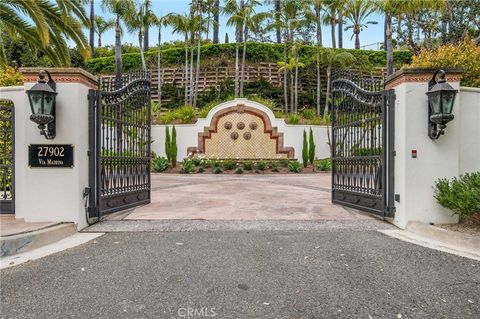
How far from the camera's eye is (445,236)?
3.78 metres

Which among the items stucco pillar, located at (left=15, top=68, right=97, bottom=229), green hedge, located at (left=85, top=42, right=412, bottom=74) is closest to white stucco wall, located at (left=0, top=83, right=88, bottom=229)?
stucco pillar, located at (left=15, top=68, right=97, bottom=229)

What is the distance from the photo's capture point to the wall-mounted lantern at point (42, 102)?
12.8 feet

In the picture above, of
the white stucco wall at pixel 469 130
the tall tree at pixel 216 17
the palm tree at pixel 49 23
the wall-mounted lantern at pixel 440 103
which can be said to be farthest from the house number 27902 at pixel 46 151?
the tall tree at pixel 216 17

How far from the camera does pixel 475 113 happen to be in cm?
439

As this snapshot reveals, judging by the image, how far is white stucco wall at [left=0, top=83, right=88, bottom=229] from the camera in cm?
416

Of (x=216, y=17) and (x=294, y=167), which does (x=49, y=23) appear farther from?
(x=216, y=17)

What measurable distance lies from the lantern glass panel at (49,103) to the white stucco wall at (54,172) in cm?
13

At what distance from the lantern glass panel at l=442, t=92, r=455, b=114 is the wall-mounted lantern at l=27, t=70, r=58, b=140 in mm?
5111

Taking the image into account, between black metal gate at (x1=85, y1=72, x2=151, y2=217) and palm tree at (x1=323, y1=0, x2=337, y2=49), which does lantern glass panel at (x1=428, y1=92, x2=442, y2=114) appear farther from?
palm tree at (x1=323, y1=0, x2=337, y2=49)

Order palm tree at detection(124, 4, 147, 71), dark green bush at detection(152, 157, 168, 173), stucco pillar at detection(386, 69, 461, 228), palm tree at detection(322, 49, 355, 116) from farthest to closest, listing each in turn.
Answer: palm tree at detection(322, 49, 355, 116)
palm tree at detection(124, 4, 147, 71)
dark green bush at detection(152, 157, 168, 173)
stucco pillar at detection(386, 69, 461, 228)

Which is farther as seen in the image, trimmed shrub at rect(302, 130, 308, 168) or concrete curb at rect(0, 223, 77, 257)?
trimmed shrub at rect(302, 130, 308, 168)

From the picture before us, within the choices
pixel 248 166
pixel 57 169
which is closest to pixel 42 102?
pixel 57 169

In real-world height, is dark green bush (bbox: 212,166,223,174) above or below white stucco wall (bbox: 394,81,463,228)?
below

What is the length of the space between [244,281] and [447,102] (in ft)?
11.4
